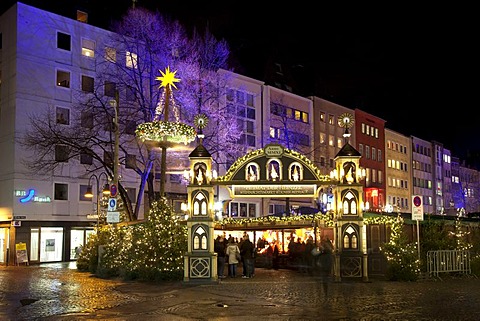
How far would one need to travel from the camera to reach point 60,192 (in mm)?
43156

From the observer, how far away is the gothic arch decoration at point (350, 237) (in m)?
23.0

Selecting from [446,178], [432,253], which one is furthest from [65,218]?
[446,178]

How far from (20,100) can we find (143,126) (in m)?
20.1

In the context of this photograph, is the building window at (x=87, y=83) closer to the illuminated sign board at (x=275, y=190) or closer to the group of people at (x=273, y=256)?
the group of people at (x=273, y=256)

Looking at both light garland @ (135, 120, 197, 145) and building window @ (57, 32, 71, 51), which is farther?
building window @ (57, 32, 71, 51)

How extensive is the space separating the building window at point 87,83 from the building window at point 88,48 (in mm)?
1592

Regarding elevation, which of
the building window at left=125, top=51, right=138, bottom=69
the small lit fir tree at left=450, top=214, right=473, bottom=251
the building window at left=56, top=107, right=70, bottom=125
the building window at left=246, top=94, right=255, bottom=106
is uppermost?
the building window at left=246, top=94, right=255, bottom=106

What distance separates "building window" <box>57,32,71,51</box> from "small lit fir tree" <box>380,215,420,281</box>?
94.0 ft

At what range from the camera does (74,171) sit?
43.8 metres

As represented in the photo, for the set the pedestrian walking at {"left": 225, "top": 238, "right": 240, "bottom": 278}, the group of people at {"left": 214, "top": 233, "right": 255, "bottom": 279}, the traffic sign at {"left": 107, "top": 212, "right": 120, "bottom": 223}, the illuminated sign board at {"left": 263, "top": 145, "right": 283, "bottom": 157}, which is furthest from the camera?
the pedestrian walking at {"left": 225, "top": 238, "right": 240, "bottom": 278}

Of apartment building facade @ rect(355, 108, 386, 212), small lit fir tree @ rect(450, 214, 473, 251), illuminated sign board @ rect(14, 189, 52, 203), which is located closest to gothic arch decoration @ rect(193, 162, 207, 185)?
small lit fir tree @ rect(450, 214, 473, 251)

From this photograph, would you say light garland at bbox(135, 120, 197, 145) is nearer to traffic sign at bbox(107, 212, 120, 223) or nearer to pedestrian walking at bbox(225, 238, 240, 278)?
traffic sign at bbox(107, 212, 120, 223)

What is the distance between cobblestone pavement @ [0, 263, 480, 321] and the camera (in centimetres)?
1466

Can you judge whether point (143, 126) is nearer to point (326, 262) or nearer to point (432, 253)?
point (326, 262)
